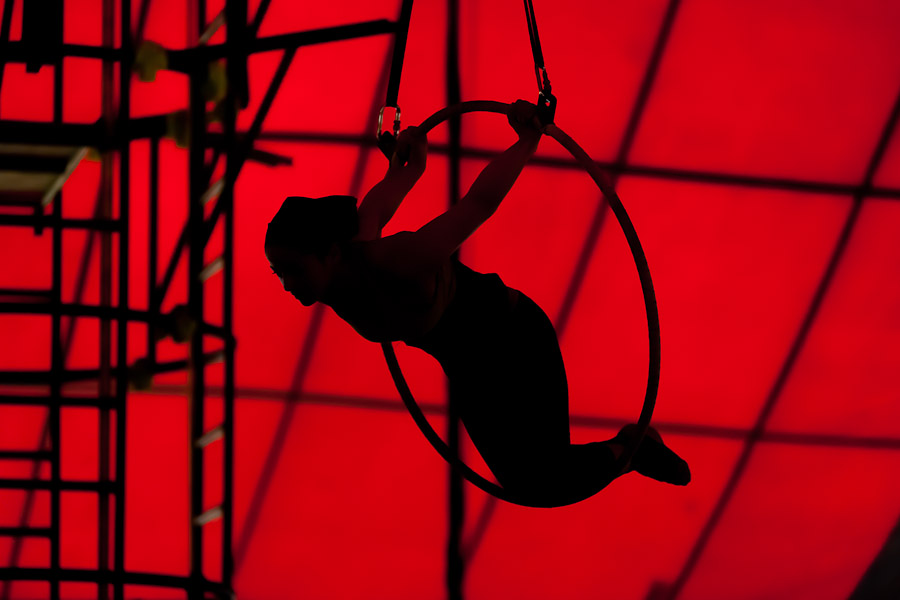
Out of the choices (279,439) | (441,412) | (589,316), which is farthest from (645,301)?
(279,439)

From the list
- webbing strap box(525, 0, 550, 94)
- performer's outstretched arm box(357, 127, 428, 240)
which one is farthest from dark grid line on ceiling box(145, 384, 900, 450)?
webbing strap box(525, 0, 550, 94)

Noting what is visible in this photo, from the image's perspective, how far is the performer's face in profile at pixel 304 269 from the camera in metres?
3.12

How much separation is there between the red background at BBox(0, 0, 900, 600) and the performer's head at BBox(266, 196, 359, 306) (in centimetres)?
401

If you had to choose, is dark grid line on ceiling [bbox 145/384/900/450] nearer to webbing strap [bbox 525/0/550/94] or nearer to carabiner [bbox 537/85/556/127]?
webbing strap [bbox 525/0/550/94]

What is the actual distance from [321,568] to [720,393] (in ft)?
10.1

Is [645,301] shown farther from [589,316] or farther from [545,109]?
[589,316]

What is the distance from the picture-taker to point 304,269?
3.14m

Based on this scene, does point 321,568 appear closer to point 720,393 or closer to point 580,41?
point 720,393

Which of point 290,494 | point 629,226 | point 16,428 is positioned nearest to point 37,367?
point 16,428

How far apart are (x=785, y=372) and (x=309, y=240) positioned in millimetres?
5456

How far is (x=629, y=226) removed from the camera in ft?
12.4

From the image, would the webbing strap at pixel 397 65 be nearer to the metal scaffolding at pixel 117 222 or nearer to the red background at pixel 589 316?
the metal scaffolding at pixel 117 222

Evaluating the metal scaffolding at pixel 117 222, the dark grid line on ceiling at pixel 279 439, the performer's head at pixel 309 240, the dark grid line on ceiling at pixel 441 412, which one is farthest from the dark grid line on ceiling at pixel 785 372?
the performer's head at pixel 309 240

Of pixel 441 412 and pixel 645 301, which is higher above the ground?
pixel 441 412
